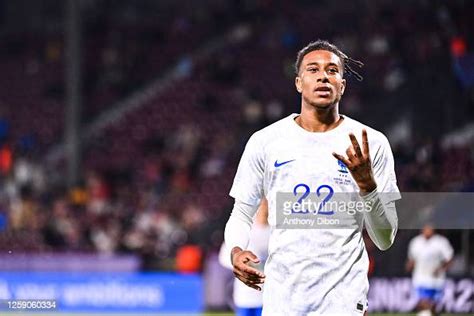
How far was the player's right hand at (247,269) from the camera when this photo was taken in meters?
4.77

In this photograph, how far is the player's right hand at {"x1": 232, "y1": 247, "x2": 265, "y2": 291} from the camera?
477cm

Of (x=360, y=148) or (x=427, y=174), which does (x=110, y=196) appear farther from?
(x=360, y=148)

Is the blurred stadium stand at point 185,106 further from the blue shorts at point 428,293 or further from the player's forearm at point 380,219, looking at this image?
the player's forearm at point 380,219

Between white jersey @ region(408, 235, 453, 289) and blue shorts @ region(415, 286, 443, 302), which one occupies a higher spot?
white jersey @ region(408, 235, 453, 289)

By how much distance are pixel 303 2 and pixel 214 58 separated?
3133 millimetres

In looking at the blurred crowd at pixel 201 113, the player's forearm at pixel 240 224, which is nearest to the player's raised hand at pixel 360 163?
the player's forearm at pixel 240 224

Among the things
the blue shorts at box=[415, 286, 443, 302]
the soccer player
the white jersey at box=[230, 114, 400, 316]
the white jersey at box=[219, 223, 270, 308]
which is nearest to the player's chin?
the soccer player

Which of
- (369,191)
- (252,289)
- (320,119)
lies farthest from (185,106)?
(369,191)

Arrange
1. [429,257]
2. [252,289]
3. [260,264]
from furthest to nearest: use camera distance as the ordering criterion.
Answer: [429,257] < [260,264] < [252,289]

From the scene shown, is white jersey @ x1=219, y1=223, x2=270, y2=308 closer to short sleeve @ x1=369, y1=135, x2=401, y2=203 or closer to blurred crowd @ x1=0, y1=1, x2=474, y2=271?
short sleeve @ x1=369, y1=135, x2=401, y2=203

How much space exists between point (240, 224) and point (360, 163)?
79cm

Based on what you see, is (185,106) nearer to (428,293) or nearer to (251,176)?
(428,293)

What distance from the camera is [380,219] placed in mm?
4770

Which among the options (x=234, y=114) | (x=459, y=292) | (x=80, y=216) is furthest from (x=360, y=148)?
(x=234, y=114)
